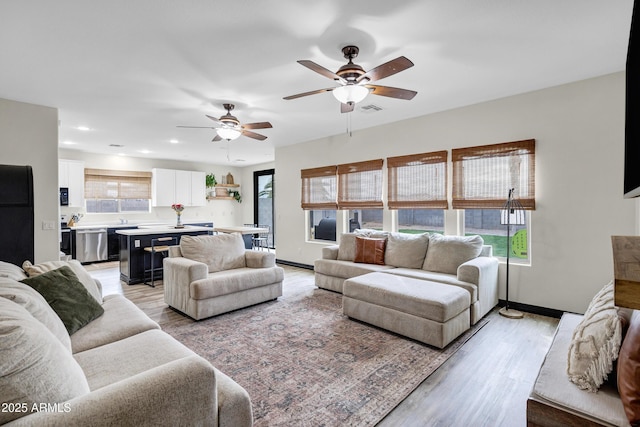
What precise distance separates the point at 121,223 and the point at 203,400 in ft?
25.9

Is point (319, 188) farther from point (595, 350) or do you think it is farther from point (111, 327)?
point (595, 350)

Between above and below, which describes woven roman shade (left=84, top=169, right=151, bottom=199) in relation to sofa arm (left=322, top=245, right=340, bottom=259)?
above

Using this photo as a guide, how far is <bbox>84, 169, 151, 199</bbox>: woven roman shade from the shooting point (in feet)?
24.3

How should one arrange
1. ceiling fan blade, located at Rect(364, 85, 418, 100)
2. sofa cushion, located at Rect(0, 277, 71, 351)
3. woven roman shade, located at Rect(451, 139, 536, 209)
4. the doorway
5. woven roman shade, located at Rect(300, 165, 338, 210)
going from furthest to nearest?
the doorway, woven roman shade, located at Rect(300, 165, 338, 210), woven roman shade, located at Rect(451, 139, 536, 209), ceiling fan blade, located at Rect(364, 85, 418, 100), sofa cushion, located at Rect(0, 277, 71, 351)

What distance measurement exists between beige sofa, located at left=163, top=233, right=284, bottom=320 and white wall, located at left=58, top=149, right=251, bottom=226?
5100 millimetres

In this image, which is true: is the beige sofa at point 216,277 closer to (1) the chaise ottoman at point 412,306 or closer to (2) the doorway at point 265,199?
(1) the chaise ottoman at point 412,306

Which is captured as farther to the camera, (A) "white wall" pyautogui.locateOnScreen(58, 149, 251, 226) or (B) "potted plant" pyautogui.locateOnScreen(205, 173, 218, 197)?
(B) "potted plant" pyautogui.locateOnScreen(205, 173, 218, 197)

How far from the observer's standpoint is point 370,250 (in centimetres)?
459

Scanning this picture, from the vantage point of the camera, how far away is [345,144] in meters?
5.70

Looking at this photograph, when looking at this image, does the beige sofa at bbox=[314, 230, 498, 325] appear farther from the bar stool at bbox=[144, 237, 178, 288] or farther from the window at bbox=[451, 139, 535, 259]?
the bar stool at bbox=[144, 237, 178, 288]

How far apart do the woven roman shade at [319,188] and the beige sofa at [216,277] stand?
7.01ft

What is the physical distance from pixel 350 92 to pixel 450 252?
237 cm

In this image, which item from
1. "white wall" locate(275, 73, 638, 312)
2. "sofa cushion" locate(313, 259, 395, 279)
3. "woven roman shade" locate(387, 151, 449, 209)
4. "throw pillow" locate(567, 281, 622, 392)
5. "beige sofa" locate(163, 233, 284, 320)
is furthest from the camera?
"woven roman shade" locate(387, 151, 449, 209)

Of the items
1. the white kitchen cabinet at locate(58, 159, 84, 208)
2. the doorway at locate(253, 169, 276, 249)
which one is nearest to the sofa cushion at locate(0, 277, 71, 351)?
the white kitchen cabinet at locate(58, 159, 84, 208)
